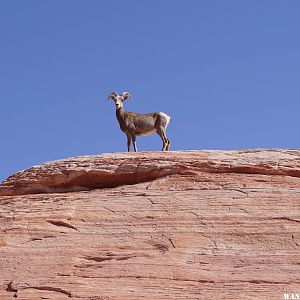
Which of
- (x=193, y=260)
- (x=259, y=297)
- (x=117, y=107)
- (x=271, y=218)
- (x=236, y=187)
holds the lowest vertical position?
(x=259, y=297)

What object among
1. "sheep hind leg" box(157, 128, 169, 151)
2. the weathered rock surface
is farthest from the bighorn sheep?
the weathered rock surface

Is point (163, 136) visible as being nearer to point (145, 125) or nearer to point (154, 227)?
point (145, 125)

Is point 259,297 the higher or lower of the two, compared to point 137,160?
lower

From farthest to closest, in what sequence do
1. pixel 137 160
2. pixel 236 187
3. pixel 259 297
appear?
pixel 137 160 → pixel 236 187 → pixel 259 297

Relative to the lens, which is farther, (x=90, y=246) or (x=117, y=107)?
(x=117, y=107)

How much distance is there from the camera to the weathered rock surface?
14.8 meters

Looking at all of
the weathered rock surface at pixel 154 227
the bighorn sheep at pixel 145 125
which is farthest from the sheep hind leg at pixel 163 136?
the weathered rock surface at pixel 154 227

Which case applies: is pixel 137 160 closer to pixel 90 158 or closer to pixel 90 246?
pixel 90 158

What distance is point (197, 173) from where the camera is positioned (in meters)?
17.8

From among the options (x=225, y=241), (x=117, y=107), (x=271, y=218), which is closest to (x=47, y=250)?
(x=225, y=241)

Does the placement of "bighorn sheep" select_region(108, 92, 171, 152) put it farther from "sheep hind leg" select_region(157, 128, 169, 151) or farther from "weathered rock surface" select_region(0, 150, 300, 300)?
"weathered rock surface" select_region(0, 150, 300, 300)

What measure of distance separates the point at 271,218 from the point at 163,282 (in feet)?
10.5

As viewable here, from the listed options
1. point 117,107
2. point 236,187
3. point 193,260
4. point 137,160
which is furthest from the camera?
point 117,107

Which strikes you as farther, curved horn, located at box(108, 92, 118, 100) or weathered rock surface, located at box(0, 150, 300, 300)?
curved horn, located at box(108, 92, 118, 100)
